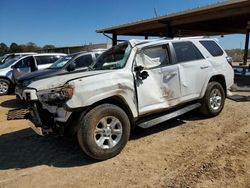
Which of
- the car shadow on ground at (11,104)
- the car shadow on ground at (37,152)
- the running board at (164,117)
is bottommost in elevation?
the car shadow on ground at (11,104)

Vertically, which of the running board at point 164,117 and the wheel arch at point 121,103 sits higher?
the wheel arch at point 121,103

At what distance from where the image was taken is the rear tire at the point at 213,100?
635 centimetres

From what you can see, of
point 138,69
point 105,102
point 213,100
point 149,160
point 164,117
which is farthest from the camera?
point 213,100

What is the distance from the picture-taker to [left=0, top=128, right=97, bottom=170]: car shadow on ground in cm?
454

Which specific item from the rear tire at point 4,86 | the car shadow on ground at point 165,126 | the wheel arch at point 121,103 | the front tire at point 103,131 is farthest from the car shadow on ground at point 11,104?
the front tire at point 103,131

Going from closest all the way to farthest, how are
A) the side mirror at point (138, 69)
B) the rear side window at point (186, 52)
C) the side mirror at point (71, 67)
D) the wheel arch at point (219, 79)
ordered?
the side mirror at point (138, 69)
the rear side window at point (186, 52)
the wheel arch at point (219, 79)
the side mirror at point (71, 67)

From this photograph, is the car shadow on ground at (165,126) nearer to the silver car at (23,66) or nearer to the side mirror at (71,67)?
the side mirror at (71,67)

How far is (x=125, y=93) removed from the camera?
468 cm

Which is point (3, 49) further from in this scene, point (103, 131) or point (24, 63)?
point (103, 131)

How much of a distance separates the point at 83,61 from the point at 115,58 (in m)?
4.53

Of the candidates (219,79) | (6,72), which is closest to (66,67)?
(6,72)

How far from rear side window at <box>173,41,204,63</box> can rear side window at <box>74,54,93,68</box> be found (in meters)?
4.77

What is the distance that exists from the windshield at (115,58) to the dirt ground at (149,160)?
152cm

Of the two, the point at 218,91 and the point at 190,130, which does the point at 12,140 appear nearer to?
the point at 190,130
